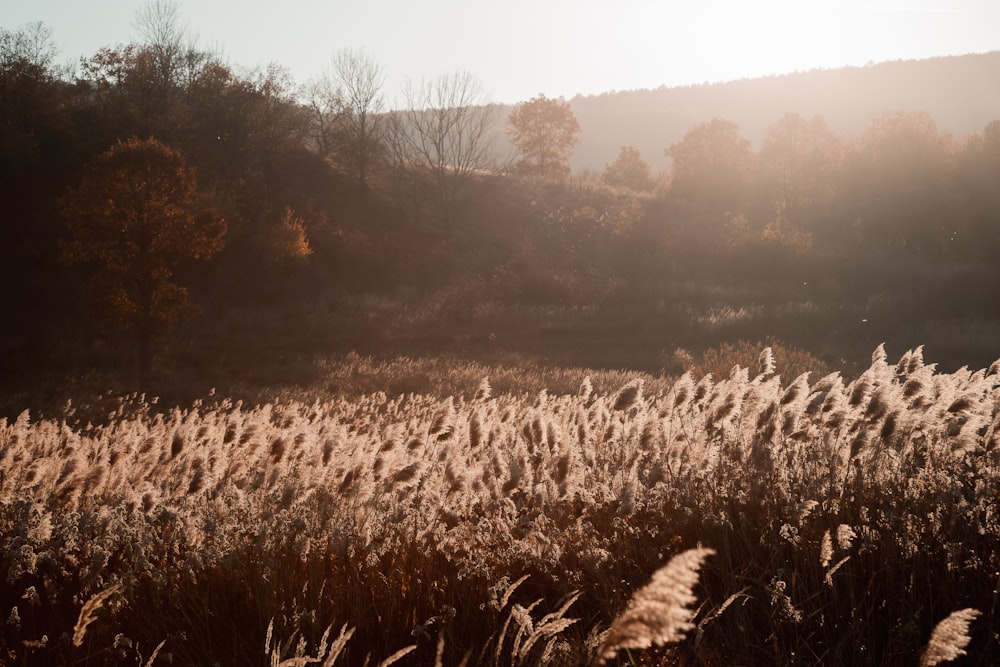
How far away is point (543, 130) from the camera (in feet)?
239

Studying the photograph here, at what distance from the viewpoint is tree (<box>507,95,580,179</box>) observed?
7244 cm

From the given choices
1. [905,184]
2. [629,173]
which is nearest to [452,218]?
[905,184]

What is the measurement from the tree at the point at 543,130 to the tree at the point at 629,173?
1067cm

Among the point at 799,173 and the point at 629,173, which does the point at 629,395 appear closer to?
the point at 799,173

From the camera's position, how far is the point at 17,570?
11.6 ft

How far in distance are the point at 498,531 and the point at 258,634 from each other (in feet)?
4.35

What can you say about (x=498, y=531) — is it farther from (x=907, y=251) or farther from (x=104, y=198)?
(x=907, y=251)

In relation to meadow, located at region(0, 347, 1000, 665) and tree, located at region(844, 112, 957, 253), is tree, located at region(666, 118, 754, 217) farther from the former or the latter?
meadow, located at region(0, 347, 1000, 665)

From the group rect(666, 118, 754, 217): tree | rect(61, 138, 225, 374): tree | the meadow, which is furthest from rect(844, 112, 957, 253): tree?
the meadow

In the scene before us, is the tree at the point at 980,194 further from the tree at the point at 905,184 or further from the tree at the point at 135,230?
the tree at the point at 135,230

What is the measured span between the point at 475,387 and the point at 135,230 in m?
13.0

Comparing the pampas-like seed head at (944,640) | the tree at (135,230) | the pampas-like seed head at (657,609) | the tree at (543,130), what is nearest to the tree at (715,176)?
the tree at (543,130)

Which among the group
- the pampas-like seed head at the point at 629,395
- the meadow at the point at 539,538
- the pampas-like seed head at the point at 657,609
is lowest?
the meadow at the point at 539,538

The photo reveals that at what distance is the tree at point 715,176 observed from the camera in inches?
2339
